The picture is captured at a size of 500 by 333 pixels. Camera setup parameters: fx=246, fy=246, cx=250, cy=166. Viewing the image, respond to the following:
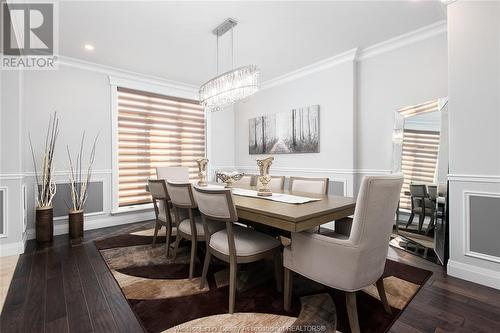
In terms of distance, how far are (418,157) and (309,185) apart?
1358mm

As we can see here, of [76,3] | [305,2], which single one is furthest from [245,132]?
[76,3]

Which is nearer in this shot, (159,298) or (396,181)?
(396,181)

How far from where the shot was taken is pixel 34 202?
3393 millimetres

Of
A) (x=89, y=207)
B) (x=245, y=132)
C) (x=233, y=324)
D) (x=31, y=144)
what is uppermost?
(x=245, y=132)

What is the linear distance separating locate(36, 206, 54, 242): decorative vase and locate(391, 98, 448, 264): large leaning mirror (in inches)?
173

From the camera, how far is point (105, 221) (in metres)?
3.94

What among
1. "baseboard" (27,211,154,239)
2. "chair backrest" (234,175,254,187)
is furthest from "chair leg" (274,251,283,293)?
"baseboard" (27,211,154,239)

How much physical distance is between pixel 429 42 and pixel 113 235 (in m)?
4.80

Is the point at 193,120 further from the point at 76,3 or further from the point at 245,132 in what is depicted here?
the point at 76,3

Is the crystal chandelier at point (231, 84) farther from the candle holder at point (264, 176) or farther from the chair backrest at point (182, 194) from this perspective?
the chair backrest at point (182, 194)

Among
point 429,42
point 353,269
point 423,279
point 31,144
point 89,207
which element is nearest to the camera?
point 353,269

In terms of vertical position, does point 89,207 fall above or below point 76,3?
below

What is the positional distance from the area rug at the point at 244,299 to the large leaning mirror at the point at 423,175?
53 centimetres

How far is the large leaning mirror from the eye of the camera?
2531mm
